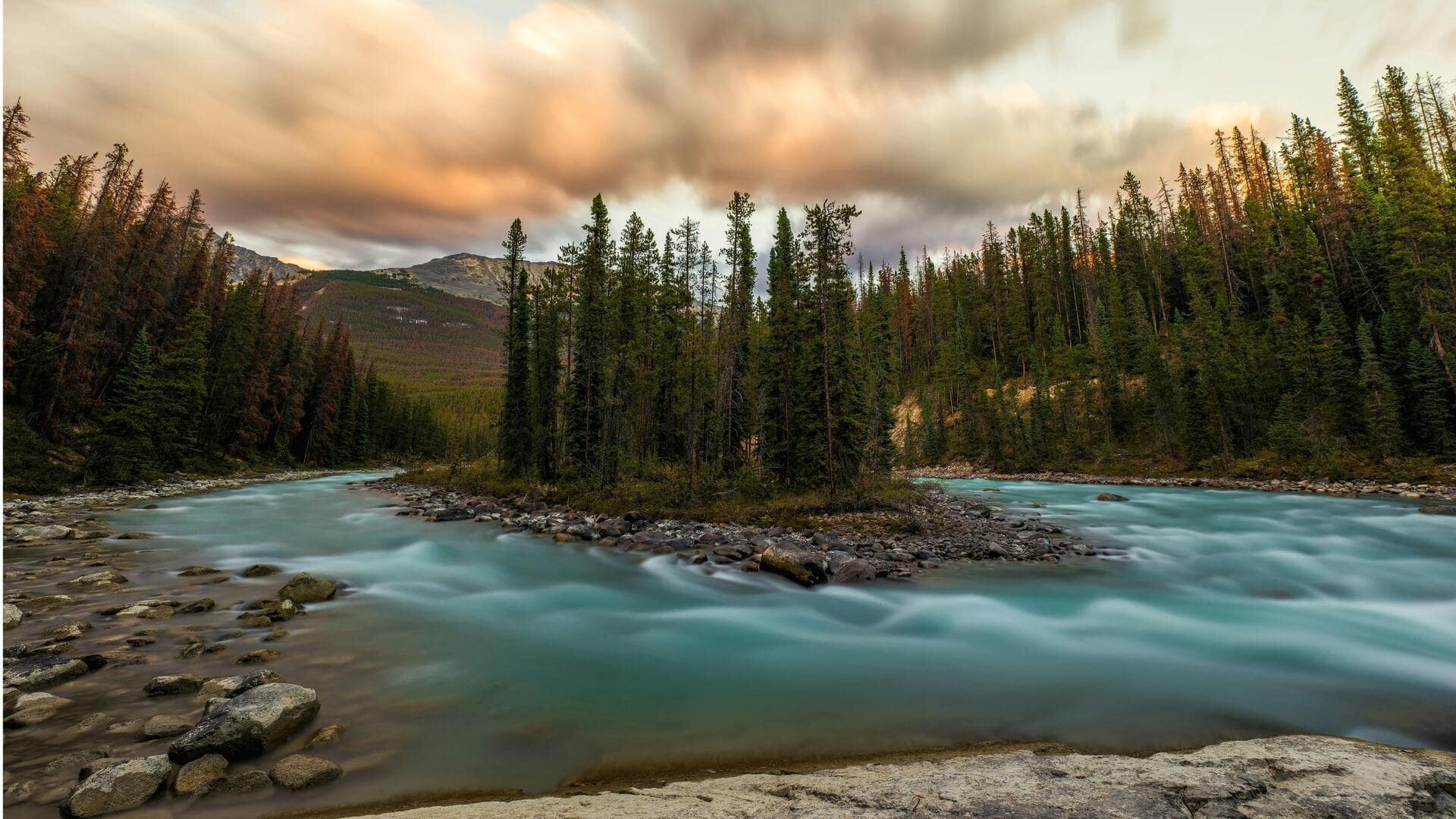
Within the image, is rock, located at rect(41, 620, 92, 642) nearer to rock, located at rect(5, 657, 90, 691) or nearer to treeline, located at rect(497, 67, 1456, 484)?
rock, located at rect(5, 657, 90, 691)

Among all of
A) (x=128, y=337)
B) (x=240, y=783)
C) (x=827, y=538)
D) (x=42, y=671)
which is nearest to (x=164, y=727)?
(x=240, y=783)

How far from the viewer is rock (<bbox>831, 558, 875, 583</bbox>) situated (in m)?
14.2

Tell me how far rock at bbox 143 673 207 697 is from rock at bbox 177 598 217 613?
385 centimetres

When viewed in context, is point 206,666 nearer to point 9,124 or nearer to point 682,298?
point 682,298

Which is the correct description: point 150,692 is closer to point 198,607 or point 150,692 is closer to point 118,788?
point 118,788

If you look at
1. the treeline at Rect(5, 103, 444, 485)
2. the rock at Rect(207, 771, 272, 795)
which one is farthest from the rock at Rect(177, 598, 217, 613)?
the treeline at Rect(5, 103, 444, 485)

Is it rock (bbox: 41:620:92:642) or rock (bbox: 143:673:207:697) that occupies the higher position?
rock (bbox: 41:620:92:642)

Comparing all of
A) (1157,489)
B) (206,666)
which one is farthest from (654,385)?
(1157,489)

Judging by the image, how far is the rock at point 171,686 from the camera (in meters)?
7.35

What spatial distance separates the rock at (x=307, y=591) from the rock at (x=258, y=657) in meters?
3.03

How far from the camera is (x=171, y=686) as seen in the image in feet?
24.3

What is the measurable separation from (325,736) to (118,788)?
168 cm

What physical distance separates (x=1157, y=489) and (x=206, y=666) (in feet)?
159

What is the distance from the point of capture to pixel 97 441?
30.2 m
